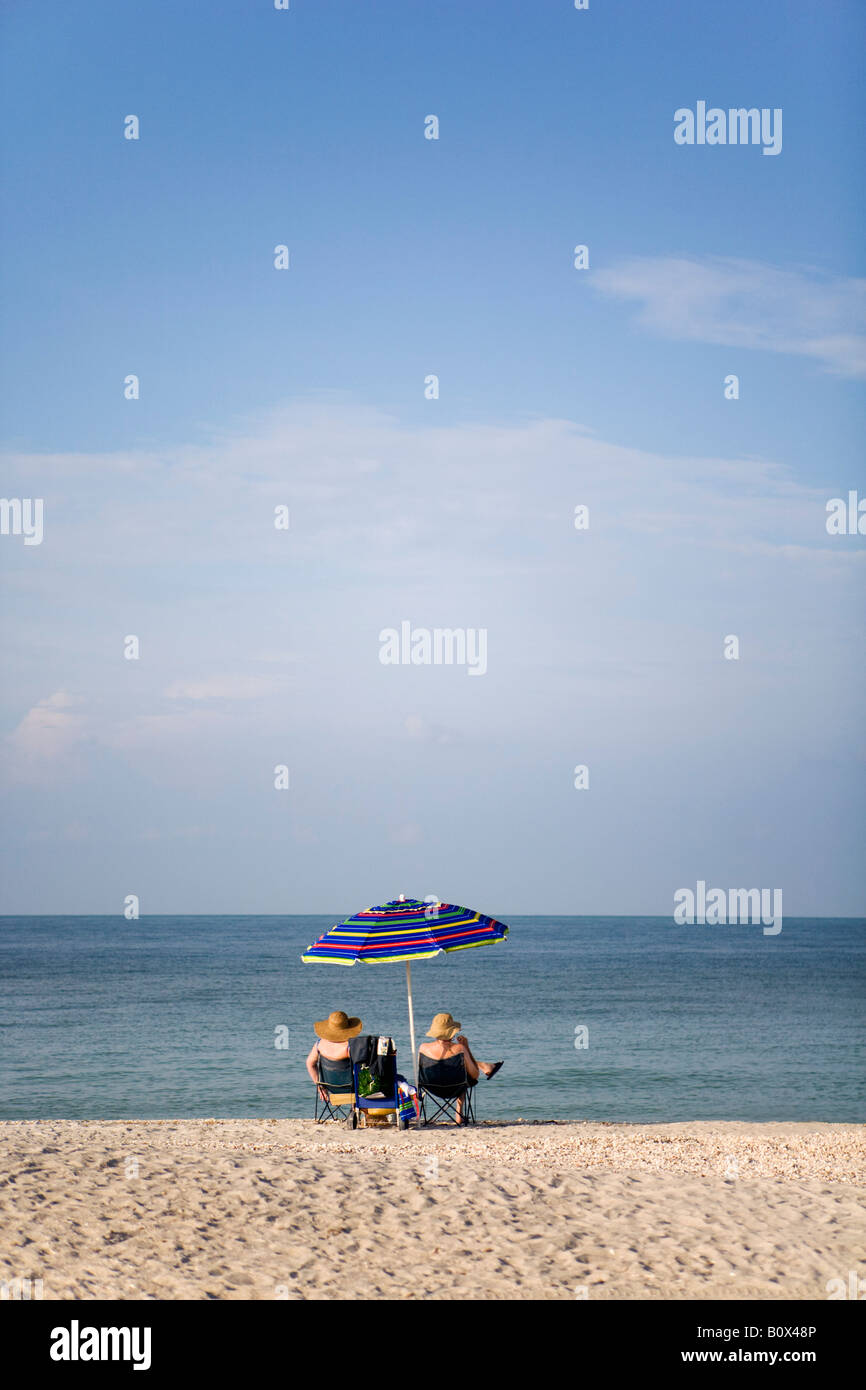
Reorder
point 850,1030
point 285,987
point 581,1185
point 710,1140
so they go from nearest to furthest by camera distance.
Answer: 1. point 581,1185
2. point 710,1140
3. point 850,1030
4. point 285,987

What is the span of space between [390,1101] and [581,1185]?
163 inches

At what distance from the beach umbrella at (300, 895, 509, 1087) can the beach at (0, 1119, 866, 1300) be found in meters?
2.26

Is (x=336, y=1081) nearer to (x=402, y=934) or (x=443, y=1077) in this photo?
(x=443, y=1077)

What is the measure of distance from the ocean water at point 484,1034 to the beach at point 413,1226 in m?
7.83

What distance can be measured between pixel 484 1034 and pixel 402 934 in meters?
17.2

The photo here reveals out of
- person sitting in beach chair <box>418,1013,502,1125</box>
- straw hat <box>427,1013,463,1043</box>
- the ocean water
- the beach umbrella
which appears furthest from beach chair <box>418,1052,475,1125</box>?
the ocean water

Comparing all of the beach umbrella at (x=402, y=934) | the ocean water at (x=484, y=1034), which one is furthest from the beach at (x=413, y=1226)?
the ocean water at (x=484, y=1034)

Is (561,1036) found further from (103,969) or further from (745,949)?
(745,949)

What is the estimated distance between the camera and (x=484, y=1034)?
2808cm

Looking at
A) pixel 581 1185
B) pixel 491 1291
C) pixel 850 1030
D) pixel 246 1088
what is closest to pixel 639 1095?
pixel 246 1088

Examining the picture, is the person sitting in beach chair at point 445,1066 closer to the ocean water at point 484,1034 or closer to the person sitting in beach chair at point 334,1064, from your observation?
the person sitting in beach chair at point 334,1064

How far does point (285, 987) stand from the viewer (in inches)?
1886

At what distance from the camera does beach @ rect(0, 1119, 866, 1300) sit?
21.6 ft

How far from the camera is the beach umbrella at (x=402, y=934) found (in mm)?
11836
